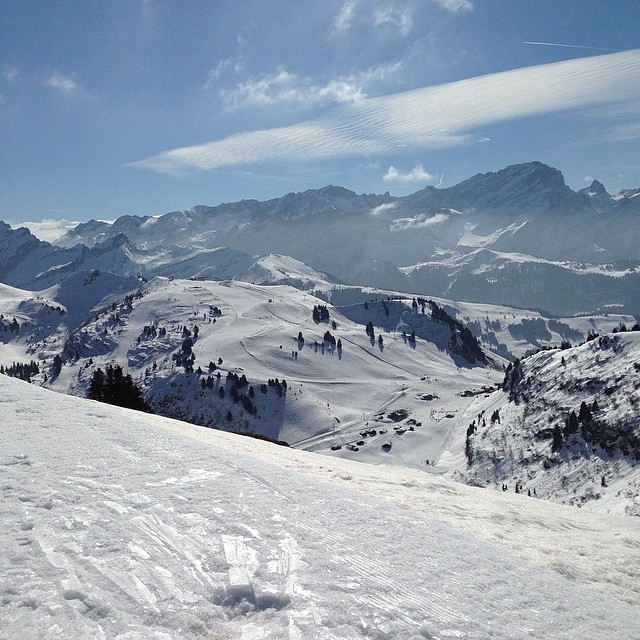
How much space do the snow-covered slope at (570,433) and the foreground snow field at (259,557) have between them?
65356mm

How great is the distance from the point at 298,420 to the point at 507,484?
7422 cm

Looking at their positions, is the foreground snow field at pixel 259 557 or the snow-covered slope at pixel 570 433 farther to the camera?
the snow-covered slope at pixel 570 433

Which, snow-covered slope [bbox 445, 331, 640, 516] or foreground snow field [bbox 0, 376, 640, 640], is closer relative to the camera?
foreground snow field [bbox 0, 376, 640, 640]

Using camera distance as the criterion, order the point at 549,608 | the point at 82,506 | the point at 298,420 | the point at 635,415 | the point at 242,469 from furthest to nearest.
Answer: the point at 298,420, the point at 635,415, the point at 242,469, the point at 82,506, the point at 549,608

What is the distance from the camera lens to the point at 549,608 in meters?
7.69

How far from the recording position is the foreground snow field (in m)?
6.62

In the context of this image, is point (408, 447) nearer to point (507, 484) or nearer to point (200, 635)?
point (507, 484)

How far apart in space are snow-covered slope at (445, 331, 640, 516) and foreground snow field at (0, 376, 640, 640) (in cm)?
6536

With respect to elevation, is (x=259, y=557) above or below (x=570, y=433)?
above

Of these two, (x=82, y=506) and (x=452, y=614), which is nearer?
(x=452, y=614)

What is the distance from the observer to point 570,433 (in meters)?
100

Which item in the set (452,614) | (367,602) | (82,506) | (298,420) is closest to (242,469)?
(82,506)

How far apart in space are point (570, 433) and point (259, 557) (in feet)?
358

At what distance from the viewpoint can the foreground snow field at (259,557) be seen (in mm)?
6621
